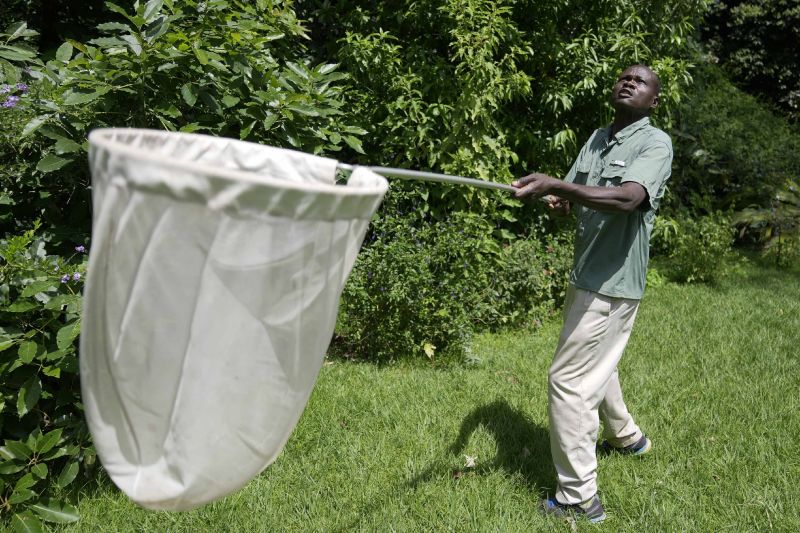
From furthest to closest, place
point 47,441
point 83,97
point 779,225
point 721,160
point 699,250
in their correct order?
point 721,160
point 779,225
point 699,250
point 83,97
point 47,441

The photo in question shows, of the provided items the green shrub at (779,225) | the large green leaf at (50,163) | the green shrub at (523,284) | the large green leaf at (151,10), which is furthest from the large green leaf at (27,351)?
the green shrub at (779,225)

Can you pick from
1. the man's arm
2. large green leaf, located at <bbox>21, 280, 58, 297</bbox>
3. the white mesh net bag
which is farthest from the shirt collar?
large green leaf, located at <bbox>21, 280, 58, 297</bbox>

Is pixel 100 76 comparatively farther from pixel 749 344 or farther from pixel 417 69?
pixel 749 344

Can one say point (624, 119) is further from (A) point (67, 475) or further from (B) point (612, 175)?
(A) point (67, 475)

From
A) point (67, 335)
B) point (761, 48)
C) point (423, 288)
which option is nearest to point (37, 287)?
point (67, 335)

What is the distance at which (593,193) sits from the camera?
8.38ft

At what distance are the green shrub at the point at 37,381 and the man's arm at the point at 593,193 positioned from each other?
6.06ft

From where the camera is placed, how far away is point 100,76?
294cm

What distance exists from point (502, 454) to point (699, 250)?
4.74 m

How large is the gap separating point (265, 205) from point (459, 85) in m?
4.52

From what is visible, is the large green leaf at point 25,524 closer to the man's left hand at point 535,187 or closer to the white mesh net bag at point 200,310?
the white mesh net bag at point 200,310

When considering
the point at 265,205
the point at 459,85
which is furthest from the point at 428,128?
the point at 265,205

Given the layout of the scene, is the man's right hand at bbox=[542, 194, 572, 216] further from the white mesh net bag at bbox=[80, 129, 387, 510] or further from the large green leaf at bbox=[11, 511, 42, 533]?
the large green leaf at bbox=[11, 511, 42, 533]

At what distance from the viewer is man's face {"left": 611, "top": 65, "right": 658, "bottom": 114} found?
9.36ft
